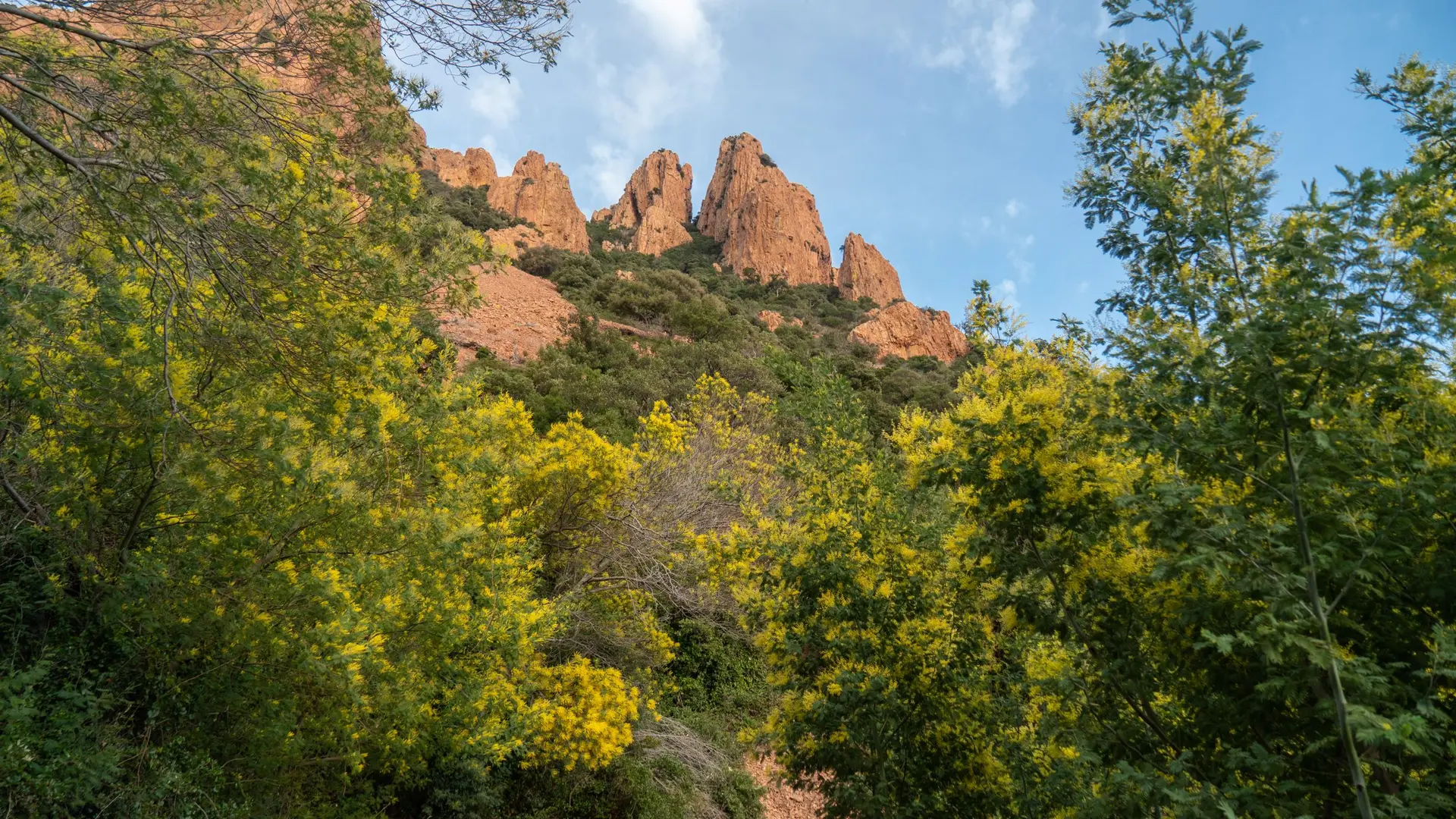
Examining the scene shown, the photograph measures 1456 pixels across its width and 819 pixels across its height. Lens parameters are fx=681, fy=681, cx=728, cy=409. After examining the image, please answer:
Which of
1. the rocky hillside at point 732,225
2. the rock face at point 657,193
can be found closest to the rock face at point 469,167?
the rocky hillside at point 732,225

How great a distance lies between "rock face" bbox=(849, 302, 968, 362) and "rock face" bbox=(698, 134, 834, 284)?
Answer: 1814 centimetres

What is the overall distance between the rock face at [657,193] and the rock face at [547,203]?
455 inches

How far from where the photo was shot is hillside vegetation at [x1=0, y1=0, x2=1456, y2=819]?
231 centimetres

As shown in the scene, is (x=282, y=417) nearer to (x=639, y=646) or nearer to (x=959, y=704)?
(x=959, y=704)

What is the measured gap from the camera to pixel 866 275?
61469mm

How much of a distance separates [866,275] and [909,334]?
24713mm

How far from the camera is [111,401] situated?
12.8 feet

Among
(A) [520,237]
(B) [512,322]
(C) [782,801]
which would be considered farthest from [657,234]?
(C) [782,801]

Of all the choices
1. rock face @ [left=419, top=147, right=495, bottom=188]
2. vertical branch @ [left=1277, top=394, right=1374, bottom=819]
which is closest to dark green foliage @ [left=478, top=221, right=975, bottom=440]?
vertical branch @ [left=1277, top=394, right=1374, bottom=819]

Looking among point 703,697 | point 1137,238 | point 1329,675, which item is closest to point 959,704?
Answer: point 1329,675

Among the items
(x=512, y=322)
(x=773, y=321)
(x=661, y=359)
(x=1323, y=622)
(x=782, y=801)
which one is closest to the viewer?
(x=1323, y=622)

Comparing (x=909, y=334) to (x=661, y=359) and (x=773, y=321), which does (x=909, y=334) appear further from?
(x=661, y=359)

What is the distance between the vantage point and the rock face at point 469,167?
5494 centimetres

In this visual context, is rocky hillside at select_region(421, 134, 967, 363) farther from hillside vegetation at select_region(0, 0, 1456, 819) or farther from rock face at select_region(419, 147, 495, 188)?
hillside vegetation at select_region(0, 0, 1456, 819)
